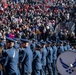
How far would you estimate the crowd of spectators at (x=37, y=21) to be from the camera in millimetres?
20219

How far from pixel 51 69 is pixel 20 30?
8189 millimetres

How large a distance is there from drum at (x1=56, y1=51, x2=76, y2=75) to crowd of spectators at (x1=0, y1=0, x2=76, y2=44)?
13296mm

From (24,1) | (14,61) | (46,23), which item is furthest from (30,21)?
(14,61)

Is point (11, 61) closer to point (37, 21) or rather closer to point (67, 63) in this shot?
point (67, 63)

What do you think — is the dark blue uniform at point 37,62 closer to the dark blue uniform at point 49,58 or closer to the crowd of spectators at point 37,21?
the dark blue uniform at point 49,58

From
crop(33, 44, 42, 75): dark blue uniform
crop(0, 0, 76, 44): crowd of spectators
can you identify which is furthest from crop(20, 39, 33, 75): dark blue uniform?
crop(0, 0, 76, 44): crowd of spectators

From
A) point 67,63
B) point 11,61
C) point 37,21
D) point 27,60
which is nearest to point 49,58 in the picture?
point 27,60

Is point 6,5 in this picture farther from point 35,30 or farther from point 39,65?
point 39,65

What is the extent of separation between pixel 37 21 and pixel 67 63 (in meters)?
18.7

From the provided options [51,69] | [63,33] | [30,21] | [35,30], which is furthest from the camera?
[30,21]

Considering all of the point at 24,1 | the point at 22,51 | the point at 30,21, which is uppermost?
the point at 24,1

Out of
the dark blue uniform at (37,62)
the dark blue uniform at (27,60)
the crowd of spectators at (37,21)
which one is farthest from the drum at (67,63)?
the crowd of spectators at (37,21)

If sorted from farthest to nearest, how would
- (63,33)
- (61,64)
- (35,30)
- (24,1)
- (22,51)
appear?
(24,1) → (35,30) → (63,33) → (22,51) → (61,64)

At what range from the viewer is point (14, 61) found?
364 inches
